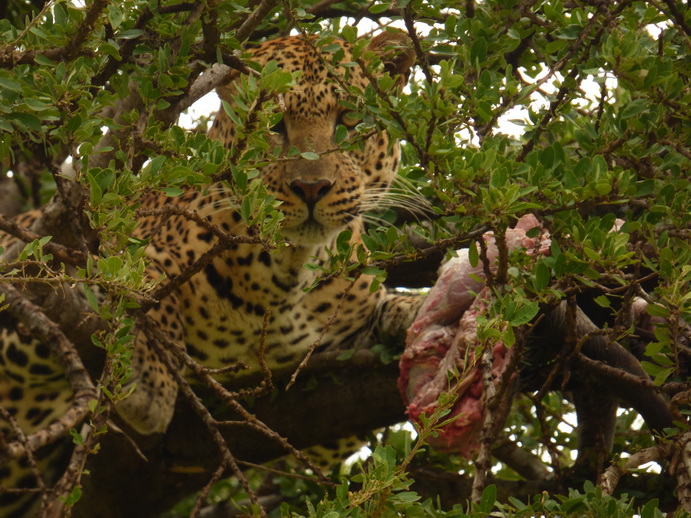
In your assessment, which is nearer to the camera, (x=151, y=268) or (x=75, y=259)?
(x=75, y=259)

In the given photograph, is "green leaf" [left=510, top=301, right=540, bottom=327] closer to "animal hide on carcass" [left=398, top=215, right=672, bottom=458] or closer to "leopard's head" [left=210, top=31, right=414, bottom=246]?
"animal hide on carcass" [left=398, top=215, right=672, bottom=458]

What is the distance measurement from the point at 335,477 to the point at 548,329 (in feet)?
5.96

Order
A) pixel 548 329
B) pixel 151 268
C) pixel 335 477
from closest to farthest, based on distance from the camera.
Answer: pixel 548 329
pixel 151 268
pixel 335 477

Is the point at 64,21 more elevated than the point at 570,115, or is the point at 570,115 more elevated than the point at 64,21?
the point at 64,21

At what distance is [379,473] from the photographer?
251cm

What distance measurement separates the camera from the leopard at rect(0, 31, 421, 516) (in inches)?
182

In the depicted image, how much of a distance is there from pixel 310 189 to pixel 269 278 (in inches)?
29.6

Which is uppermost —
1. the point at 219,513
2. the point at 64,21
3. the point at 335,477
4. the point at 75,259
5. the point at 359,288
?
the point at 64,21

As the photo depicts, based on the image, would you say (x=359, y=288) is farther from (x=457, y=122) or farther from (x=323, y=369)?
(x=457, y=122)

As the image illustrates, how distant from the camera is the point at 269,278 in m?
5.14

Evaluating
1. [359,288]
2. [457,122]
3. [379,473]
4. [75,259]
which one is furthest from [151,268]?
[379,473]

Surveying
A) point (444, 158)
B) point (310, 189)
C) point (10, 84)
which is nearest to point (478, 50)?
point (444, 158)

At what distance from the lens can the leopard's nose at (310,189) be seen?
14.9 ft

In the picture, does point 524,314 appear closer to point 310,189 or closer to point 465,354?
point 465,354
